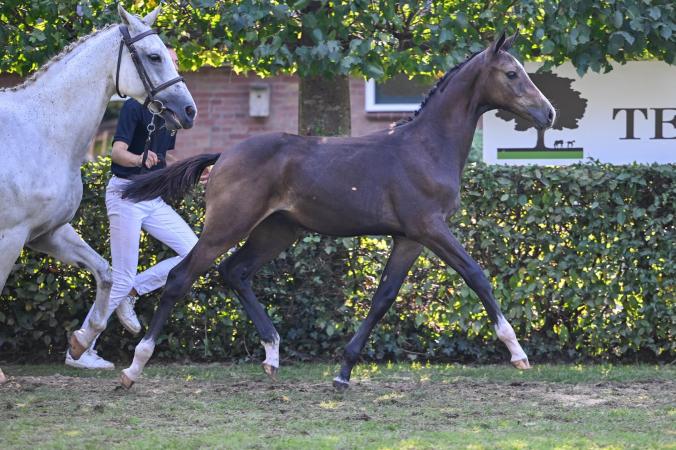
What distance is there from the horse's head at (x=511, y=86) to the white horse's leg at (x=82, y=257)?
272 centimetres

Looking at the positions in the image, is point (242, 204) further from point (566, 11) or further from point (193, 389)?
point (566, 11)

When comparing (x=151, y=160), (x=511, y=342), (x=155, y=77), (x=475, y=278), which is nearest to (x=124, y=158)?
(x=151, y=160)

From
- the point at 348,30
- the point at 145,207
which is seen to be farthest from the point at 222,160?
the point at 348,30

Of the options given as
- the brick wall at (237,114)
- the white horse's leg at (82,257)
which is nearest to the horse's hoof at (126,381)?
the white horse's leg at (82,257)

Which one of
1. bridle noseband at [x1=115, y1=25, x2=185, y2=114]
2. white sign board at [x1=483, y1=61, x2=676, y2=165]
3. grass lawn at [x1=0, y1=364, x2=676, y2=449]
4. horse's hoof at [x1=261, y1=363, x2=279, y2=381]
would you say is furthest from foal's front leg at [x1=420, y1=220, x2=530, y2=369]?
white sign board at [x1=483, y1=61, x2=676, y2=165]

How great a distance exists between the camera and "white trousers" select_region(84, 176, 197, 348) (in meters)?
7.59

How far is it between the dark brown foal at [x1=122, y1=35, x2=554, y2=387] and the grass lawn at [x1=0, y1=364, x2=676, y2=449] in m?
0.39

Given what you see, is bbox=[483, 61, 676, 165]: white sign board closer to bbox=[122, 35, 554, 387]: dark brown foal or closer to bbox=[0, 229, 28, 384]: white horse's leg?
bbox=[122, 35, 554, 387]: dark brown foal

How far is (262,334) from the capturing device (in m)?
7.22

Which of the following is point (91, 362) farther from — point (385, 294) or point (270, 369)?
point (385, 294)

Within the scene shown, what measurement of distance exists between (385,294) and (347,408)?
36.7 inches

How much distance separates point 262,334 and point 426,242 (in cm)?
128

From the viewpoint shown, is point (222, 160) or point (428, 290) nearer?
point (222, 160)

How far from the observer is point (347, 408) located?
6.38 m
